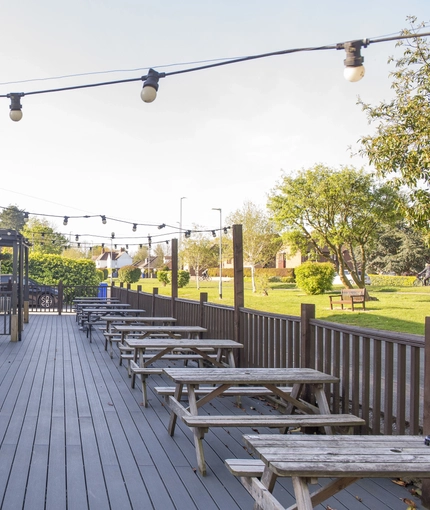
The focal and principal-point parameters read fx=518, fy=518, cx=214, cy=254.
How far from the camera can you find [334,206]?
24.3m

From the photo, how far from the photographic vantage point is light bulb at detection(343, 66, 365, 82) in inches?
198

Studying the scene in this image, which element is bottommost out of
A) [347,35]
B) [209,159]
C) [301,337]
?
[301,337]

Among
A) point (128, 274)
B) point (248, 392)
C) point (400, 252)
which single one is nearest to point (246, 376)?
point (248, 392)

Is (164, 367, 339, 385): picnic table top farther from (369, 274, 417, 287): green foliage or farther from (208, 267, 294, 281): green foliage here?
(369, 274, 417, 287): green foliage

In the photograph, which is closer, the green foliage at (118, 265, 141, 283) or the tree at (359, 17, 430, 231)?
the tree at (359, 17, 430, 231)

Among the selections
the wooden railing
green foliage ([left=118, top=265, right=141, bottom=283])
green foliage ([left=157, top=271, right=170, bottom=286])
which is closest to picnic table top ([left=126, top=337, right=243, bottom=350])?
the wooden railing

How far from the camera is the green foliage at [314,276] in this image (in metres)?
26.0

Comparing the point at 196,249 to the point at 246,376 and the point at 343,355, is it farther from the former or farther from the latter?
the point at 246,376

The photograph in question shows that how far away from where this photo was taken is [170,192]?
50.0 m

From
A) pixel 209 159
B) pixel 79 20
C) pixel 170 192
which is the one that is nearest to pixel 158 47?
pixel 79 20

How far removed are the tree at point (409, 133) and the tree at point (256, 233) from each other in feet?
84.0

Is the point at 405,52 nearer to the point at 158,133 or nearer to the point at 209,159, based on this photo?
the point at 158,133

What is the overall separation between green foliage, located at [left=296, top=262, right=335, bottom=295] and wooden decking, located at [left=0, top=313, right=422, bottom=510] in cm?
1996

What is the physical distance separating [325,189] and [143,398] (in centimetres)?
1972
